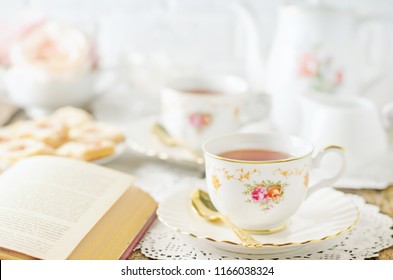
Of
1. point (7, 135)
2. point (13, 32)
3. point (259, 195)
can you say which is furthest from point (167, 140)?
point (13, 32)

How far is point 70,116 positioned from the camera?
1.15 m

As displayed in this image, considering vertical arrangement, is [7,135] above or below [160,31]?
below

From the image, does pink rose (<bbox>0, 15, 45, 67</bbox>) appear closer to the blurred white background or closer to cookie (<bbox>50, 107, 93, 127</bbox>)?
the blurred white background

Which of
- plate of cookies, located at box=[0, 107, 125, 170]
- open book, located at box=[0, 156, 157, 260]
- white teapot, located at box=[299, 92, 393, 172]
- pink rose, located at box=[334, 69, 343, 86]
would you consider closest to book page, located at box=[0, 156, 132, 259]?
open book, located at box=[0, 156, 157, 260]

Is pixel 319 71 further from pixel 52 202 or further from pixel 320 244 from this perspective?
pixel 52 202

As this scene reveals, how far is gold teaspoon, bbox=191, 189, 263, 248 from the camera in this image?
26.7 inches

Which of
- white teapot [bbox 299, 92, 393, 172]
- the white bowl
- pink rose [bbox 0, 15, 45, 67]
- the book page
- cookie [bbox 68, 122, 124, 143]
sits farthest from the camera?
pink rose [bbox 0, 15, 45, 67]

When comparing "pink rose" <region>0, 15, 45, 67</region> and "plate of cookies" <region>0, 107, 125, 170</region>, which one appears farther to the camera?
"pink rose" <region>0, 15, 45, 67</region>

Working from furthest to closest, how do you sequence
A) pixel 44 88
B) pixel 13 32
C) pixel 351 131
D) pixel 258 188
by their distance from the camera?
pixel 13 32, pixel 44 88, pixel 351 131, pixel 258 188

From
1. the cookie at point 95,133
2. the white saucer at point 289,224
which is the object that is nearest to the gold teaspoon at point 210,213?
the white saucer at point 289,224

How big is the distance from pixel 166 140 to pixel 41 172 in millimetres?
284

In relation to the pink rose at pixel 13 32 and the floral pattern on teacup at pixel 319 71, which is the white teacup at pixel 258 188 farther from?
the pink rose at pixel 13 32

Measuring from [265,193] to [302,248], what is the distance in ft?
0.25

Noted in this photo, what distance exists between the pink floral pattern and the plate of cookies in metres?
0.13
